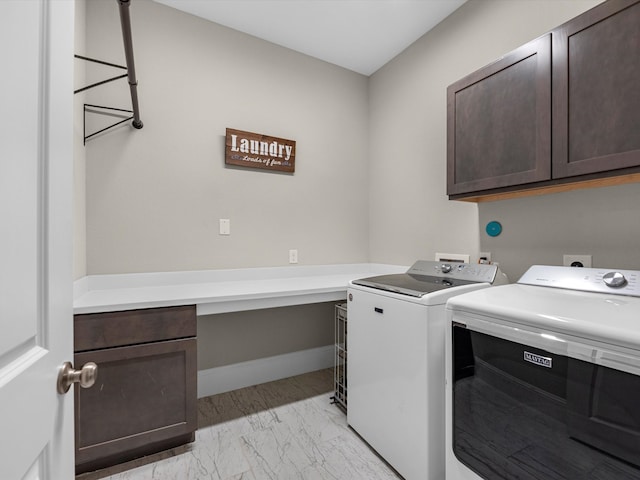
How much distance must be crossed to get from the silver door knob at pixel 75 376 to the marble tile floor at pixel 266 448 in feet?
3.88

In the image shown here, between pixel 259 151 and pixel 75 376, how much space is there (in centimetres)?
200

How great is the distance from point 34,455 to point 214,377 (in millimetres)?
1897

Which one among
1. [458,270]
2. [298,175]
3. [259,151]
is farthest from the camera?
[298,175]

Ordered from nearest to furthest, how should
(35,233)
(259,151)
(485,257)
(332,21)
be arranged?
(35,233), (485,257), (332,21), (259,151)

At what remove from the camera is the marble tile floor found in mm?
1481

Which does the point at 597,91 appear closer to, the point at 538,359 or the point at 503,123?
the point at 503,123

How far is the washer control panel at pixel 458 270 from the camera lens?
1.59 metres

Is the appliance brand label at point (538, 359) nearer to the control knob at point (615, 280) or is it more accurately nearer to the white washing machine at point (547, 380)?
the white washing machine at point (547, 380)

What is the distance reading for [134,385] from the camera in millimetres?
1485

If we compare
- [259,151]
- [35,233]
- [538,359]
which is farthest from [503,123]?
[35,233]

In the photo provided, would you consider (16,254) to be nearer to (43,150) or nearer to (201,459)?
(43,150)

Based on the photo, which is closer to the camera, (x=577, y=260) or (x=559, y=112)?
(x=559, y=112)

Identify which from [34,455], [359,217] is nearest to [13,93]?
[34,455]

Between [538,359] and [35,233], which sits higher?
[35,233]
